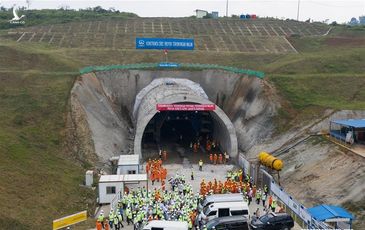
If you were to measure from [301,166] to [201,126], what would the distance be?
65.4 feet

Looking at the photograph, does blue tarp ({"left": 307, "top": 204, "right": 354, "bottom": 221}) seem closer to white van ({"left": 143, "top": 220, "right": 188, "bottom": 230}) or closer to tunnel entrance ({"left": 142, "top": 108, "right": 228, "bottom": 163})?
white van ({"left": 143, "top": 220, "right": 188, "bottom": 230})

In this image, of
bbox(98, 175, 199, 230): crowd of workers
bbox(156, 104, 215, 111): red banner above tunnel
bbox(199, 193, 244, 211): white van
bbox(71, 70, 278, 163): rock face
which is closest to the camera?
bbox(98, 175, 199, 230): crowd of workers

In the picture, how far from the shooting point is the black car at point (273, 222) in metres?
24.7

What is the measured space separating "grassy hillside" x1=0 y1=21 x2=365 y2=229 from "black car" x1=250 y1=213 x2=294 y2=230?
40.1ft

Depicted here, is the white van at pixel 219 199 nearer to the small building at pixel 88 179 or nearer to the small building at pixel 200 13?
the small building at pixel 88 179

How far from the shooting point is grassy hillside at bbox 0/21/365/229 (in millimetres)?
28328

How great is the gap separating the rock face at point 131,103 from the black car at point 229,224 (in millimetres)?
18347

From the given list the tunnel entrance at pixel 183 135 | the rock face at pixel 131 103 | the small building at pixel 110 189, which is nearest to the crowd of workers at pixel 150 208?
the small building at pixel 110 189

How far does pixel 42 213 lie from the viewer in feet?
86.4

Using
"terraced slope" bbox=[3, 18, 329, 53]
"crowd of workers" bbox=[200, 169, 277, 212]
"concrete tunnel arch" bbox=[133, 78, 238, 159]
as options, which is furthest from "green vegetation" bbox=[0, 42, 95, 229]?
"terraced slope" bbox=[3, 18, 329, 53]

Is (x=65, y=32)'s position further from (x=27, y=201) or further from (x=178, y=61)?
(x=27, y=201)

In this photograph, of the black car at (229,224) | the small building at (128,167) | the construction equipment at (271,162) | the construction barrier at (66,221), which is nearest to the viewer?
the construction barrier at (66,221)

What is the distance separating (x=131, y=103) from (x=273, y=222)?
36.5 metres

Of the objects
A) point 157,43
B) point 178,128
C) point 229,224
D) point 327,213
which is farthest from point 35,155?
point 157,43
